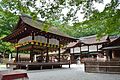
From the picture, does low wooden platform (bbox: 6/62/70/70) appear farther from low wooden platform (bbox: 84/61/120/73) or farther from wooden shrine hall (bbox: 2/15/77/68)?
low wooden platform (bbox: 84/61/120/73)

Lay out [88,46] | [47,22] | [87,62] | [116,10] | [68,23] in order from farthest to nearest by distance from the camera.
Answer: [88,46] → [87,62] → [68,23] → [47,22] → [116,10]

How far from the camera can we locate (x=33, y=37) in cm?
2055

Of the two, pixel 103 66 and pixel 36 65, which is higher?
pixel 103 66

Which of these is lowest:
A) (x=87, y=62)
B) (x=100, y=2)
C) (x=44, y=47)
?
(x=87, y=62)

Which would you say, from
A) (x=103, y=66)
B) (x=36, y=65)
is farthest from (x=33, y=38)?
(x=103, y=66)

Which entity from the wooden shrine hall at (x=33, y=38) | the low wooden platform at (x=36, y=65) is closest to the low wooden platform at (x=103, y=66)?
the low wooden platform at (x=36, y=65)

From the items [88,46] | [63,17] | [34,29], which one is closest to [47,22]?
[63,17]

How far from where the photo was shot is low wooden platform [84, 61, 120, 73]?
15.5 metres

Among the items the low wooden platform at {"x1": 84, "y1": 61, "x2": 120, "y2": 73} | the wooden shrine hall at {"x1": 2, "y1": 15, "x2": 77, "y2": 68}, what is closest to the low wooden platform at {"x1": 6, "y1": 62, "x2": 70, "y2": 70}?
the wooden shrine hall at {"x1": 2, "y1": 15, "x2": 77, "y2": 68}

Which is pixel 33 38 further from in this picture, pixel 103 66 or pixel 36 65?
pixel 103 66

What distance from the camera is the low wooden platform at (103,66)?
50.9 ft

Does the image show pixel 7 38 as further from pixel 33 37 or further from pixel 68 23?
pixel 68 23

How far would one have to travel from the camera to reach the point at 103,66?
16.2 metres

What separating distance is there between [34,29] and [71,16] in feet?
40.6
